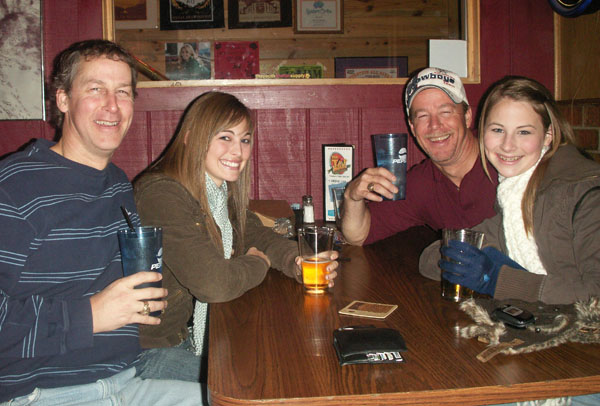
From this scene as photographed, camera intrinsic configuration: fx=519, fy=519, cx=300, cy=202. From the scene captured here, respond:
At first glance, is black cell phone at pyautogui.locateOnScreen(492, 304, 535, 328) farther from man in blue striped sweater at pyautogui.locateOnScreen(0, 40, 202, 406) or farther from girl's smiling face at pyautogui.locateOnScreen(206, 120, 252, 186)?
girl's smiling face at pyautogui.locateOnScreen(206, 120, 252, 186)

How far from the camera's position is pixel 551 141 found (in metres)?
1.70

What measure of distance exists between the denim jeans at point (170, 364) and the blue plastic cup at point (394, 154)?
90 centimetres

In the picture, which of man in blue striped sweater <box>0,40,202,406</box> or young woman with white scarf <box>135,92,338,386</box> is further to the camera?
young woman with white scarf <box>135,92,338,386</box>

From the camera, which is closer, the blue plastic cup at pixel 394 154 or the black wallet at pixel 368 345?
the black wallet at pixel 368 345

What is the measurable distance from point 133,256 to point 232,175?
0.71 m

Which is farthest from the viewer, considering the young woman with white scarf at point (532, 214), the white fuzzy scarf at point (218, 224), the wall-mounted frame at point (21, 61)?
the wall-mounted frame at point (21, 61)

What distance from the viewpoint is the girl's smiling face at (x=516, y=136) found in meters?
1.68

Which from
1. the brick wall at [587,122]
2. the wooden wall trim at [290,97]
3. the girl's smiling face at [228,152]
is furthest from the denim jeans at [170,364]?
the brick wall at [587,122]

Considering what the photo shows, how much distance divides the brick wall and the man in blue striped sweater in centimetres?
221

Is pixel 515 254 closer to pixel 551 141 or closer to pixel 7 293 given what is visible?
pixel 551 141

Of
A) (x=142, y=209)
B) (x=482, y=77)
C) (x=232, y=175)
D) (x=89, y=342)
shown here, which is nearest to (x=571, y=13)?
(x=482, y=77)

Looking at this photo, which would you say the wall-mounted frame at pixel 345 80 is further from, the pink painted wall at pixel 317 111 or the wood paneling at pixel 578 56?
the wood paneling at pixel 578 56

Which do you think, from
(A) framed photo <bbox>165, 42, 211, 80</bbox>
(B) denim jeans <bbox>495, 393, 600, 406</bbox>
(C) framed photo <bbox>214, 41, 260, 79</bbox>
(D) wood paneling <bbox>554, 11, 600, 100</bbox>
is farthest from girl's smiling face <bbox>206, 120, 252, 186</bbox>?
(C) framed photo <bbox>214, 41, 260, 79</bbox>

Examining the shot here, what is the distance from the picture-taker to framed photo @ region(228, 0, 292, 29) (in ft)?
13.8
